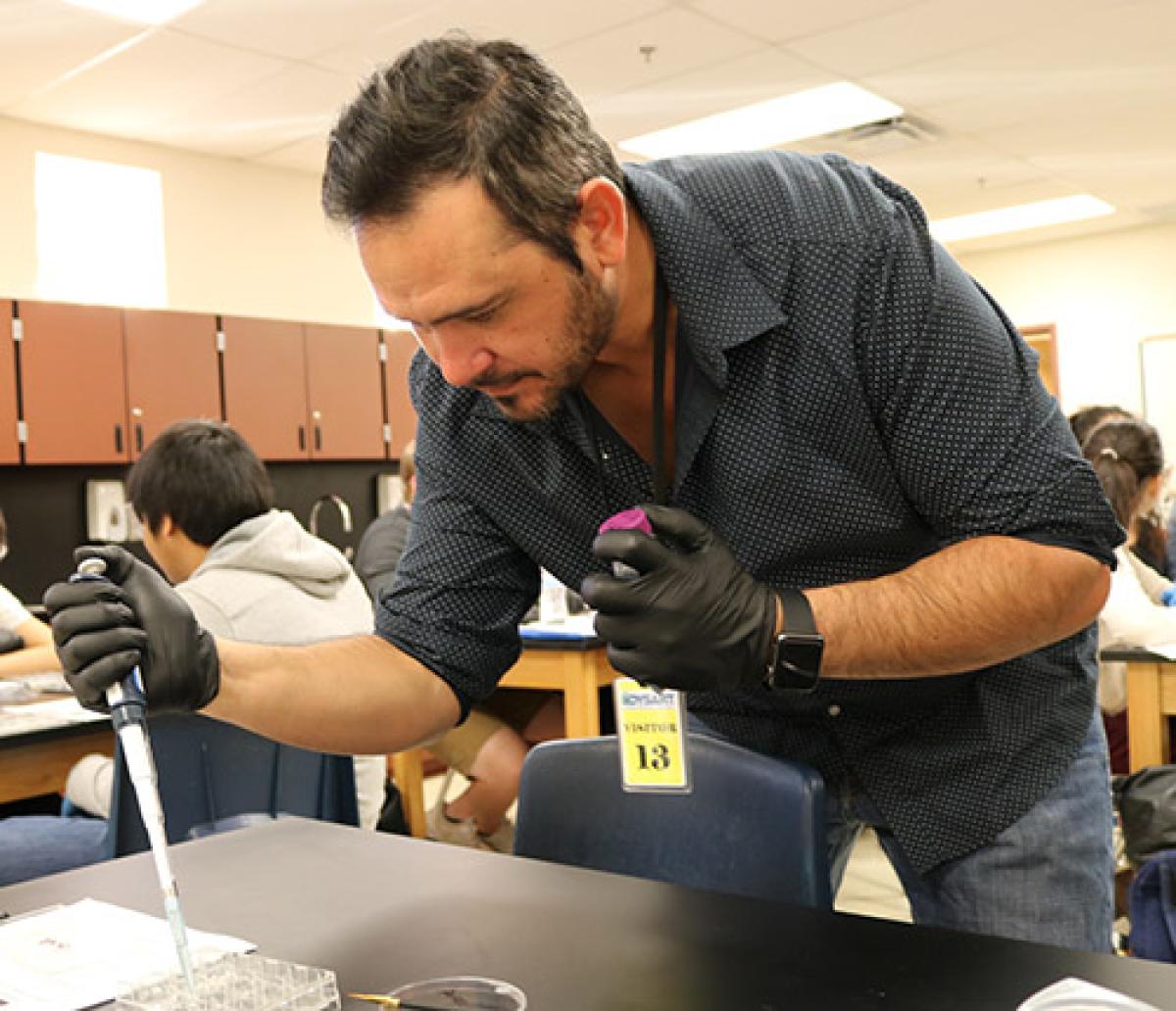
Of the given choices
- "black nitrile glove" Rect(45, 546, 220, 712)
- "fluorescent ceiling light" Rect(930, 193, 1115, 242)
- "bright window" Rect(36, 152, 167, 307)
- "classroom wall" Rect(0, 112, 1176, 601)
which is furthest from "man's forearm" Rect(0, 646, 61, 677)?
"fluorescent ceiling light" Rect(930, 193, 1115, 242)

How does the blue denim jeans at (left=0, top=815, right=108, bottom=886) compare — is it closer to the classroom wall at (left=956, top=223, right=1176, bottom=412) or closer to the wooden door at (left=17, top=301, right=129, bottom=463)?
the wooden door at (left=17, top=301, right=129, bottom=463)

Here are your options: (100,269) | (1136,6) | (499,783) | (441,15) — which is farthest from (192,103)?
(1136,6)

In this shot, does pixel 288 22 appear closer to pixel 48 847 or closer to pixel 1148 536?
pixel 48 847

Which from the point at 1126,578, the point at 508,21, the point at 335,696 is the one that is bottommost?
the point at 1126,578

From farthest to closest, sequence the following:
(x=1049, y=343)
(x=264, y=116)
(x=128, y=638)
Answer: (x=1049, y=343), (x=264, y=116), (x=128, y=638)

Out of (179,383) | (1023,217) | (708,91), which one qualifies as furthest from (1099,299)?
(179,383)

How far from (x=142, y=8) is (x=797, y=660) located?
3.73 metres

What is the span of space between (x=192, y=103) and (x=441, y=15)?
1339 mm

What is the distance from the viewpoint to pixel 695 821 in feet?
4.39

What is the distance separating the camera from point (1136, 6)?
169 inches

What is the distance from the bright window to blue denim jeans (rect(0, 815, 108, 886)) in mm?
3384

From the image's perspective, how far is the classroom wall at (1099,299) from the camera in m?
8.19

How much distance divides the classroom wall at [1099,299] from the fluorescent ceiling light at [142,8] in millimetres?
5549

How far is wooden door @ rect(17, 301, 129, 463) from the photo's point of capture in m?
4.79
